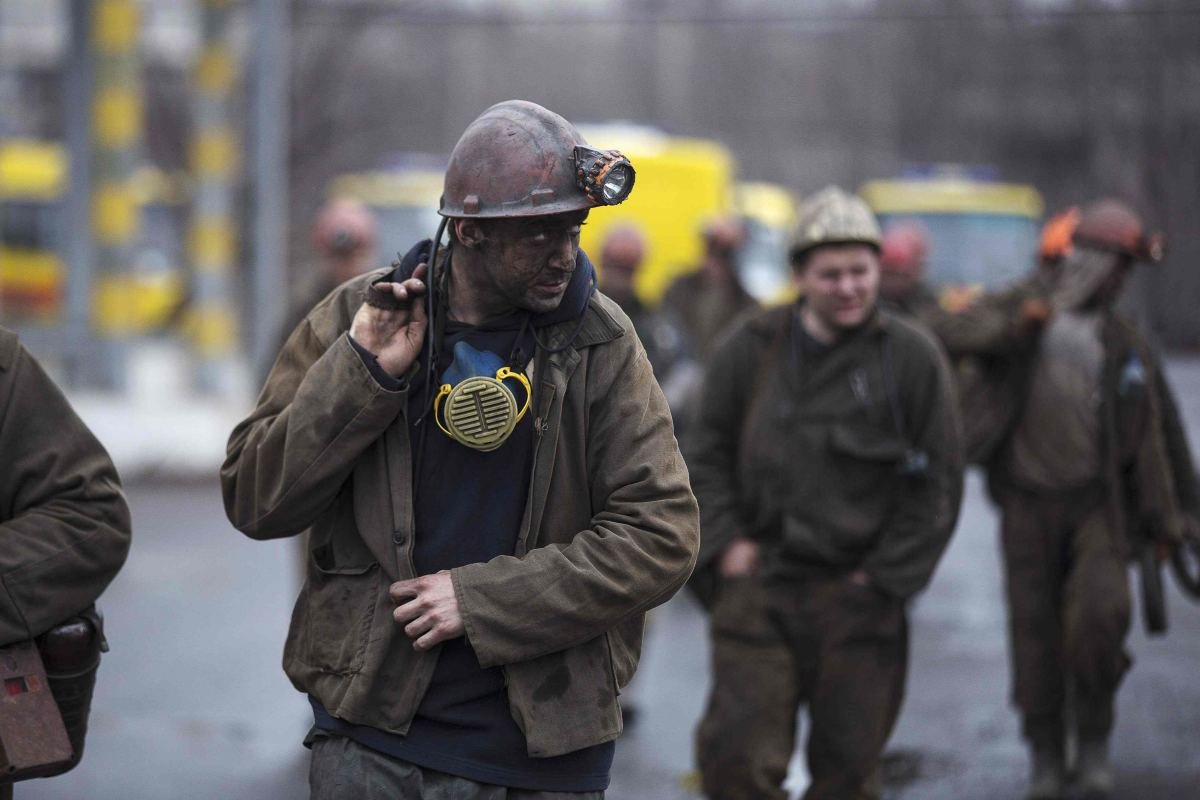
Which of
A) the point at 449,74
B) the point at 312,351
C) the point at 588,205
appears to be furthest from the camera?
the point at 449,74

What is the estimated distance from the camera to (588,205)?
3266 mm

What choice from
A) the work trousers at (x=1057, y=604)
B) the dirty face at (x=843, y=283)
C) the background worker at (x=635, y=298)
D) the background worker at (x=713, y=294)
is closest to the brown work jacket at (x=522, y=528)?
the dirty face at (x=843, y=283)

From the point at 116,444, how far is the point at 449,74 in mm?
25145

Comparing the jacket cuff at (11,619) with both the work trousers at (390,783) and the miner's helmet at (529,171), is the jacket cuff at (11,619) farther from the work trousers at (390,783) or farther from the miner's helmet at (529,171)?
the miner's helmet at (529,171)

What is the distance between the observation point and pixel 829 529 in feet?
16.8

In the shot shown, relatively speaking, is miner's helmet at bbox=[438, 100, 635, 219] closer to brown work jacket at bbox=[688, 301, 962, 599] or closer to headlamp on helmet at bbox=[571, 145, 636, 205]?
Result: headlamp on helmet at bbox=[571, 145, 636, 205]

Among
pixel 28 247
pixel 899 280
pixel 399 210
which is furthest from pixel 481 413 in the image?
pixel 28 247

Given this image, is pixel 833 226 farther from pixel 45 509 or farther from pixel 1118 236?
pixel 45 509

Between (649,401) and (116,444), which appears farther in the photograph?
(116,444)

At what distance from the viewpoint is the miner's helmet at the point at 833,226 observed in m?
5.23

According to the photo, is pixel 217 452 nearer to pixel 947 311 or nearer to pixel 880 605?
pixel 947 311

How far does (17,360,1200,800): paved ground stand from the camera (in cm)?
682

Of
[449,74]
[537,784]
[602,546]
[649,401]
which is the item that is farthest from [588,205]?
[449,74]

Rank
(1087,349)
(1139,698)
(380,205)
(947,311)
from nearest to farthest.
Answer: (1087,349) → (947,311) → (1139,698) → (380,205)
